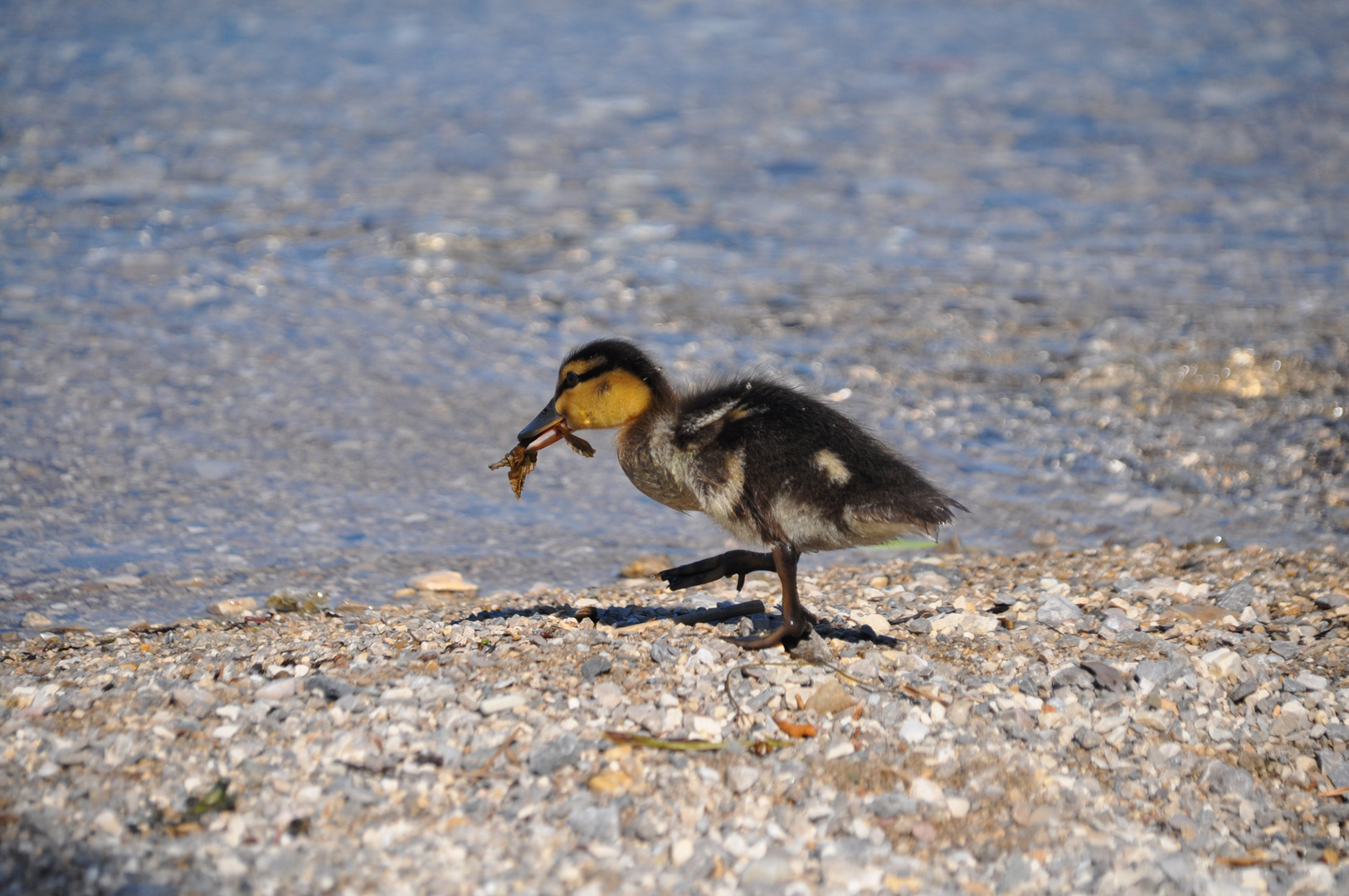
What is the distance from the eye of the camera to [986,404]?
741 centimetres

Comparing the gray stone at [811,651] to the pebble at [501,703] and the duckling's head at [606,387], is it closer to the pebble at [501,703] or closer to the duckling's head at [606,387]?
the pebble at [501,703]

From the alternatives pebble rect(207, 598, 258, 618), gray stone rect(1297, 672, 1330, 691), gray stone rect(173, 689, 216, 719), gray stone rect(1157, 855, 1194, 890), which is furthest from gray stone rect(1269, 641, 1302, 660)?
pebble rect(207, 598, 258, 618)

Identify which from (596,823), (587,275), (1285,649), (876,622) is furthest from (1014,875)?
(587,275)

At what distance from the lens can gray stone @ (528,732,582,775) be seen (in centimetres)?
330

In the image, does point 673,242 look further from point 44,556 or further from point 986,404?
point 44,556

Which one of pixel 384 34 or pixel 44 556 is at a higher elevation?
pixel 384 34

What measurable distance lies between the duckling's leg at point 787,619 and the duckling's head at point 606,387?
0.76 metres

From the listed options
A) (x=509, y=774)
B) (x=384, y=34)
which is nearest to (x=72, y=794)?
(x=509, y=774)

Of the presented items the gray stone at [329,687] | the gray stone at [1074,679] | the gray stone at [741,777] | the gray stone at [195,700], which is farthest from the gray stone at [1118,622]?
the gray stone at [195,700]

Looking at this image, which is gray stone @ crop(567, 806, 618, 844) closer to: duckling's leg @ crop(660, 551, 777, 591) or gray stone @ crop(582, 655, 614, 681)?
gray stone @ crop(582, 655, 614, 681)

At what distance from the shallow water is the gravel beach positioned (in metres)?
1.30

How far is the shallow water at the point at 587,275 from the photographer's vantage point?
5.95 m

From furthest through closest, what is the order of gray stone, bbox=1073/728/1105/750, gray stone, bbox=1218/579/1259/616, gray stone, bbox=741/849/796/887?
gray stone, bbox=1218/579/1259/616
gray stone, bbox=1073/728/1105/750
gray stone, bbox=741/849/796/887

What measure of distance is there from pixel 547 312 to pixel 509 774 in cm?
561
